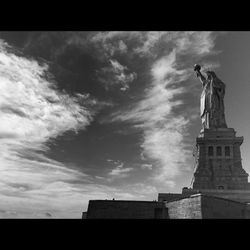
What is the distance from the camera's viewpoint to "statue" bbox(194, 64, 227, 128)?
1697 inches

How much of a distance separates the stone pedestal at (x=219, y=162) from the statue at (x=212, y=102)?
→ 2157 mm

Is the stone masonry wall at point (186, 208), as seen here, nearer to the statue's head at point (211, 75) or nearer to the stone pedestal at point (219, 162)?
the stone pedestal at point (219, 162)

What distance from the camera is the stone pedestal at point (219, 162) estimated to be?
123 feet

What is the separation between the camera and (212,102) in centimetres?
4438

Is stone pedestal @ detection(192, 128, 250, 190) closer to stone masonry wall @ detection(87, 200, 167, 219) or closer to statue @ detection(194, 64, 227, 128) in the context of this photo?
statue @ detection(194, 64, 227, 128)

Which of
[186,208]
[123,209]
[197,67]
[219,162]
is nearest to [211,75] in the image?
[197,67]

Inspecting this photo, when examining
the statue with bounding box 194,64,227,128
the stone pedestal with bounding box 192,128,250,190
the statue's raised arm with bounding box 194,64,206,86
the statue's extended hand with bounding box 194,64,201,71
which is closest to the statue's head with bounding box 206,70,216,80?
the statue with bounding box 194,64,227,128

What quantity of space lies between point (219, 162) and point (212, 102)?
10.2m

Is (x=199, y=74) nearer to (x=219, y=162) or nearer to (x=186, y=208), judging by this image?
(x=219, y=162)

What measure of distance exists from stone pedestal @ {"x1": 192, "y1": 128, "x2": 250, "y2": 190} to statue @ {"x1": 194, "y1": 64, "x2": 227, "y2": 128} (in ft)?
7.08
